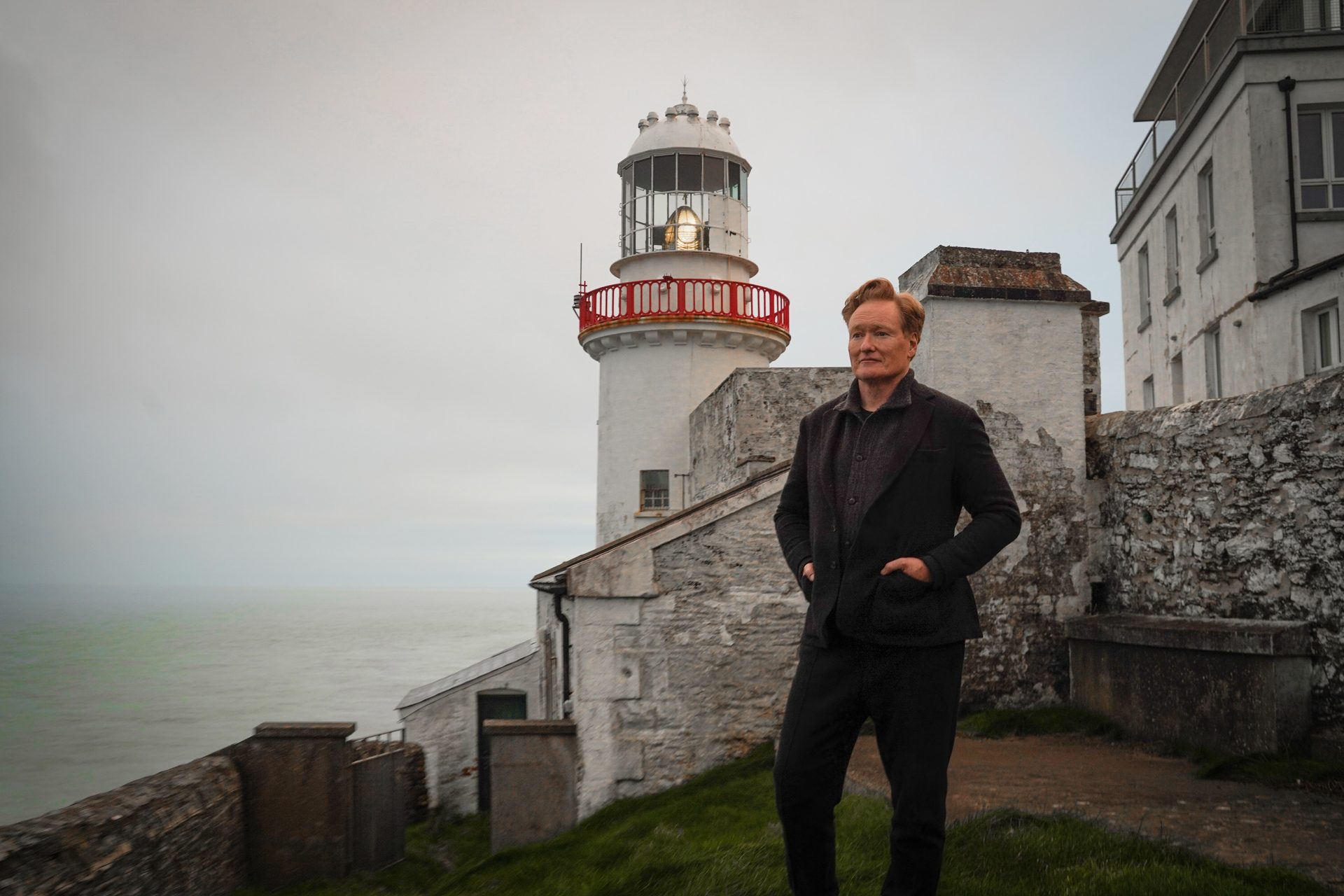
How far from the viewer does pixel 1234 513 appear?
5.64 metres

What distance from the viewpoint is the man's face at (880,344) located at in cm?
315

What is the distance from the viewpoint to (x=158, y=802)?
6.79 meters

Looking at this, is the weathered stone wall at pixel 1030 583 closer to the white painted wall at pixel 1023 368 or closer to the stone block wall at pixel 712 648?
the white painted wall at pixel 1023 368

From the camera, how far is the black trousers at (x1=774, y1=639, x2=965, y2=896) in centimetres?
280

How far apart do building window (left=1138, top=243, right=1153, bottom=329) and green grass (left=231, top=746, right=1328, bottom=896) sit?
16.3 m

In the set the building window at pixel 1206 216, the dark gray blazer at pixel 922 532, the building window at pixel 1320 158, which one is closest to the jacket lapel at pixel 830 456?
the dark gray blazer at pixel 922 532

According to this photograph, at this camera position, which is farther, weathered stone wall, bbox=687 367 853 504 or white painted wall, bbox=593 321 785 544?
white painted wall, bbox=593 321 785 544

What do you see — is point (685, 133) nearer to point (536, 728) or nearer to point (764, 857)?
point (536, 728)

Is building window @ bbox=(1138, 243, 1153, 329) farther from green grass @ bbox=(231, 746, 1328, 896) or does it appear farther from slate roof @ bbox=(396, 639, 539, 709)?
green grass @ bbox=(231, 746, 1328, 896)

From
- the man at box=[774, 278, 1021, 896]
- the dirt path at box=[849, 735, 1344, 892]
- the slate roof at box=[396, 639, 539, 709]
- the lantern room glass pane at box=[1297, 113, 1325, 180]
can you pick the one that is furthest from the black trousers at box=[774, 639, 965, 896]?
the lantern room glass pane at box=[1297, 113, 1325, 180]

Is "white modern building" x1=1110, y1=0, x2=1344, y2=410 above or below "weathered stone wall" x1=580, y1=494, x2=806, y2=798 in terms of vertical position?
above

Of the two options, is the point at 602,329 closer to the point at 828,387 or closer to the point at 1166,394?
the point at 828,387

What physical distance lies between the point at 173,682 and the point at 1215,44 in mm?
57030

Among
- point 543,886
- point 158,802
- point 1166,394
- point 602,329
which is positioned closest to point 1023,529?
point 543,886
